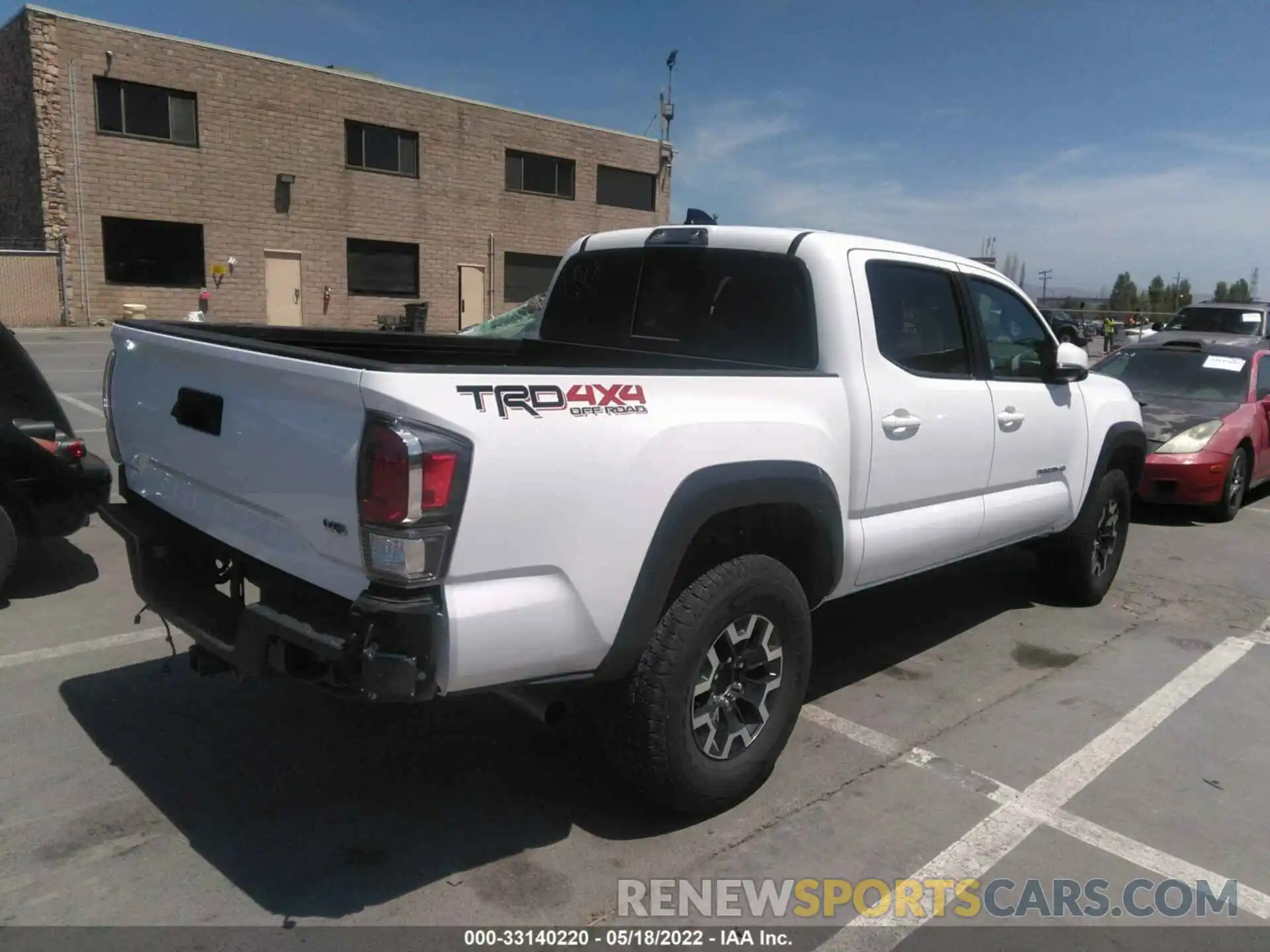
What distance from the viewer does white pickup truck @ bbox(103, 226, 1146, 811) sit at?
8.30 feet

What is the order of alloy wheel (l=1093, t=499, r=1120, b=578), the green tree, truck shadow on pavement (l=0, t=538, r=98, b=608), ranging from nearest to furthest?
truck shadow on pavement (l=0, t=538, r=98, b=608) < alloy wheel (l=1093, t=499, r=1120, b=578) < the green tree

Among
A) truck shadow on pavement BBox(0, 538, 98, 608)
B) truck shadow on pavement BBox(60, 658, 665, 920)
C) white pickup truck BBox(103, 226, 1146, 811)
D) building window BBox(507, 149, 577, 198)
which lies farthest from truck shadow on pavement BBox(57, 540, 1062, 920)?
building window BBox(507, 149, 577, 198)

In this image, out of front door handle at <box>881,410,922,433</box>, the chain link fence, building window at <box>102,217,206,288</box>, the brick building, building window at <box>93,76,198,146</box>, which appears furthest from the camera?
building window at <box>102,217,206,288</box>

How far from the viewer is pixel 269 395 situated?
283 cm

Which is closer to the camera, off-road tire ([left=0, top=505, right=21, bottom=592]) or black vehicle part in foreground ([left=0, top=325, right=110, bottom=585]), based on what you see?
off-road tire ([left=0, top=505, right=21, bottom=592])

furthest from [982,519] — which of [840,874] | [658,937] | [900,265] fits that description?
[658,937]

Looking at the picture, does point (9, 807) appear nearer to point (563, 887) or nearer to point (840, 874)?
point (563, 887)

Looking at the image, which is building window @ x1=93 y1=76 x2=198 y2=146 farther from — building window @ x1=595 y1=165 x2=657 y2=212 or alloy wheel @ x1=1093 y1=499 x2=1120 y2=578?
alloy wheel @ x1=1093 y1=499 x2=1120 y2=578

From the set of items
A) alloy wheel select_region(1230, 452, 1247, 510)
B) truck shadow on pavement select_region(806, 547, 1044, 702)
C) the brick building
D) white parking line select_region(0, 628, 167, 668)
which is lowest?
truck shadow on pavement select_region(806, 547, 1044, 702)

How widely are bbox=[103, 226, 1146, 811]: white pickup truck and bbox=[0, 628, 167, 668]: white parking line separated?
2.57 feet

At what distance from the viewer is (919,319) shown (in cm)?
432

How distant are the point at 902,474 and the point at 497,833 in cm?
214

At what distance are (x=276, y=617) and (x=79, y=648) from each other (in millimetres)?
2562

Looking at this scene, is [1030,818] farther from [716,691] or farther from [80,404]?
[80,404]
